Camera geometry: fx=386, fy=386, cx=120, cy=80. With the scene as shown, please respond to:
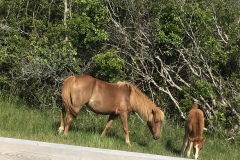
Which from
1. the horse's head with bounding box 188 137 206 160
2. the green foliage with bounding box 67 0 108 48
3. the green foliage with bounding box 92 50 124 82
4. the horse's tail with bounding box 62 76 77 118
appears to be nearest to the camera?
the horse's head with bounding box 188 137 206 160

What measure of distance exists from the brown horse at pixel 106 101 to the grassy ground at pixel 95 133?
0.35m

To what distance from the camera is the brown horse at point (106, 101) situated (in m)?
8.08

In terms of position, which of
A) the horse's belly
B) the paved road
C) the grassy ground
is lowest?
the grassy ground

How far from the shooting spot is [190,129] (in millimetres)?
7598

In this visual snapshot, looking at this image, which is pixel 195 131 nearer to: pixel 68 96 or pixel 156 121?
pixel 156 121

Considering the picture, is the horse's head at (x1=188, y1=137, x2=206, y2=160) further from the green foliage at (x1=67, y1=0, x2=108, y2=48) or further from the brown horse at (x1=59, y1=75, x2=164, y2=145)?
the green foliage at (x1=67, y1=0, x2=108, y2=48)

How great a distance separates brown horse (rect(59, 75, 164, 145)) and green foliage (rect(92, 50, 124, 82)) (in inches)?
58.2

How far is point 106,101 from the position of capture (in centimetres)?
832

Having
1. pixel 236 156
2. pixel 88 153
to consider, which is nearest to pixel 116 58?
pixel 236 156

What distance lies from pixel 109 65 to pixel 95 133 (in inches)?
89.5

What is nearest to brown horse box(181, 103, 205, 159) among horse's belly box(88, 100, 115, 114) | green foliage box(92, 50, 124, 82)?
horse's belly box(88, 100, 115, 114)

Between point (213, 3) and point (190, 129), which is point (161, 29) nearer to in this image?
point (213, 3)

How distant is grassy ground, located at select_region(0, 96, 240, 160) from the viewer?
7.42 m

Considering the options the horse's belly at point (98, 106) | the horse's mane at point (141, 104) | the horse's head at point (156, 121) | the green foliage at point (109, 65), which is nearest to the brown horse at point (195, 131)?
the horse's head at point (156, 121)
